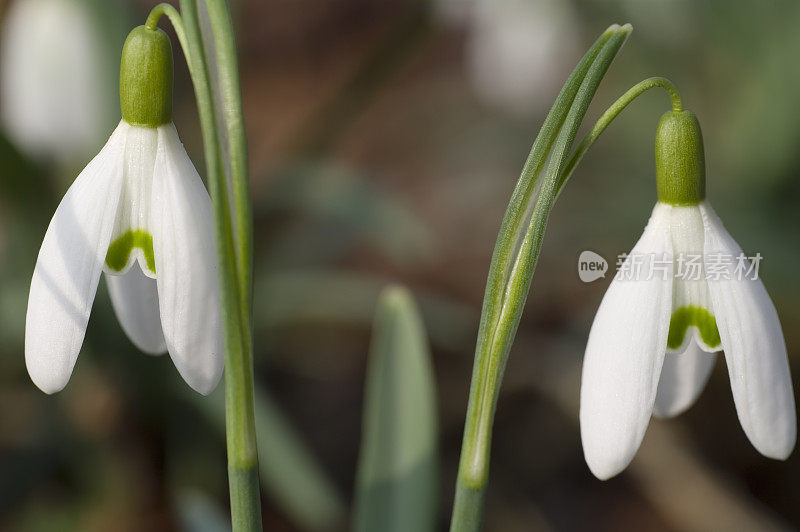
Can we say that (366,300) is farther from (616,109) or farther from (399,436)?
(616,109)

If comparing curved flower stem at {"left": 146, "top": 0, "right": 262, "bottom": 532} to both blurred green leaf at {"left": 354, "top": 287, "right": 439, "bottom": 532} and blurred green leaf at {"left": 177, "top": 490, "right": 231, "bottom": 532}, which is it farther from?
blurred green leaf at {"left": 177, "top": 490, "right": 231, "bottom": 532}

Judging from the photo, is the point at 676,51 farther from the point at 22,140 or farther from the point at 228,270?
the point at 228,270

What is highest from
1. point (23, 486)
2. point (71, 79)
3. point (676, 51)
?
point (676, 51)

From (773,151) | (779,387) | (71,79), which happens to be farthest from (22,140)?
(773,151)

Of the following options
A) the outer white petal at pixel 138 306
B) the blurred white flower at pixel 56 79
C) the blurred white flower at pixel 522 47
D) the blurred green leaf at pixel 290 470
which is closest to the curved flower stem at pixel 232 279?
the outer white petal at pixel 138 306

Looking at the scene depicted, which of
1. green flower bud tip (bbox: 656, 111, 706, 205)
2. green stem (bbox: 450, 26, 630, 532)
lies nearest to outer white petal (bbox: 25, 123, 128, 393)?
green stem (bbox: 450, 26, 630, 532)

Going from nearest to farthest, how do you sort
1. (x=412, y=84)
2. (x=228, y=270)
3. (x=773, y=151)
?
(x=228, y=270) → (x=773, y=151) → (x=412, y=84)
